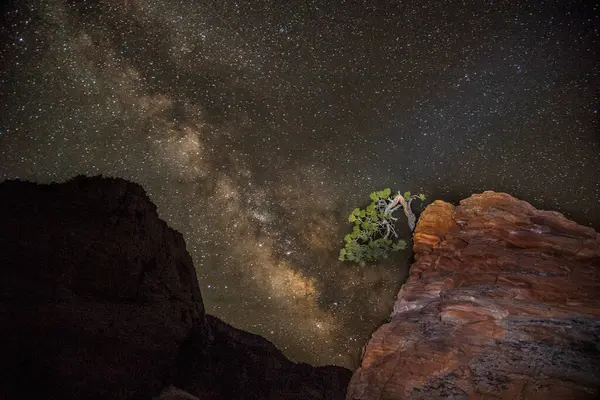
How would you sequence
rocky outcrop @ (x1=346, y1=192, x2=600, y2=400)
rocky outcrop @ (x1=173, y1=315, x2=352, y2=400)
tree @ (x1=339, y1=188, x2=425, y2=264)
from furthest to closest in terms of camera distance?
1. tree @ (x1=339, y1=188, x2=425, y2=264)
2. rocky outcrop @ (x1=173, y1=315, x2=352, y2=400)
3. rocky outcrop @ (x1=346, y1=192, x2=600, y2=400)

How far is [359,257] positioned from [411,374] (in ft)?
29.9

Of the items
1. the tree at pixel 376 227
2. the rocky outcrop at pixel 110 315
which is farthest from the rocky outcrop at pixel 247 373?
the tree at pixel 376 227

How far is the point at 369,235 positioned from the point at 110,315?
14.9m

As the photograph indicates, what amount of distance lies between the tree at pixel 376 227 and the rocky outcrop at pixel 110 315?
26.1 feet

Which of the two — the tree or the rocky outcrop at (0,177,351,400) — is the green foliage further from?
the rocky outcrop at (0,177,351,400)

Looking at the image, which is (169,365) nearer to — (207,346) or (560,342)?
(207,346)

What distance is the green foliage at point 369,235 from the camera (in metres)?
21.2

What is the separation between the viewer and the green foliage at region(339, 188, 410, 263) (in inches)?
835

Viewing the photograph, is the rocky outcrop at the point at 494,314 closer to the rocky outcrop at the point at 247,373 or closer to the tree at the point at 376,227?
the tree at the point at 376,227

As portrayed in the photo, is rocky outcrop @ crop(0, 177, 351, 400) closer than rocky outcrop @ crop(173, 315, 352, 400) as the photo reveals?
Yes

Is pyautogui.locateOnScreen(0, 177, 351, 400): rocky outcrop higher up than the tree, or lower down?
lower down

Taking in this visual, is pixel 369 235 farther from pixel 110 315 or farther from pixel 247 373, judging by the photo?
pixel 110 315

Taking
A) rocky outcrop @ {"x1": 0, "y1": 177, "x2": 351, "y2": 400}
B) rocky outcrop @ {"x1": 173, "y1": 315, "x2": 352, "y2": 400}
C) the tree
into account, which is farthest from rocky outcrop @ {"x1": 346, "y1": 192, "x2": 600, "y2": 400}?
rocky outcrop @ {"x1": 0, "y1": 177, "x2": 351, "y2": 400}

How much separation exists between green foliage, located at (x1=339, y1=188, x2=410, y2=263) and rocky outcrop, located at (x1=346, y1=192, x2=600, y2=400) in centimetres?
254
